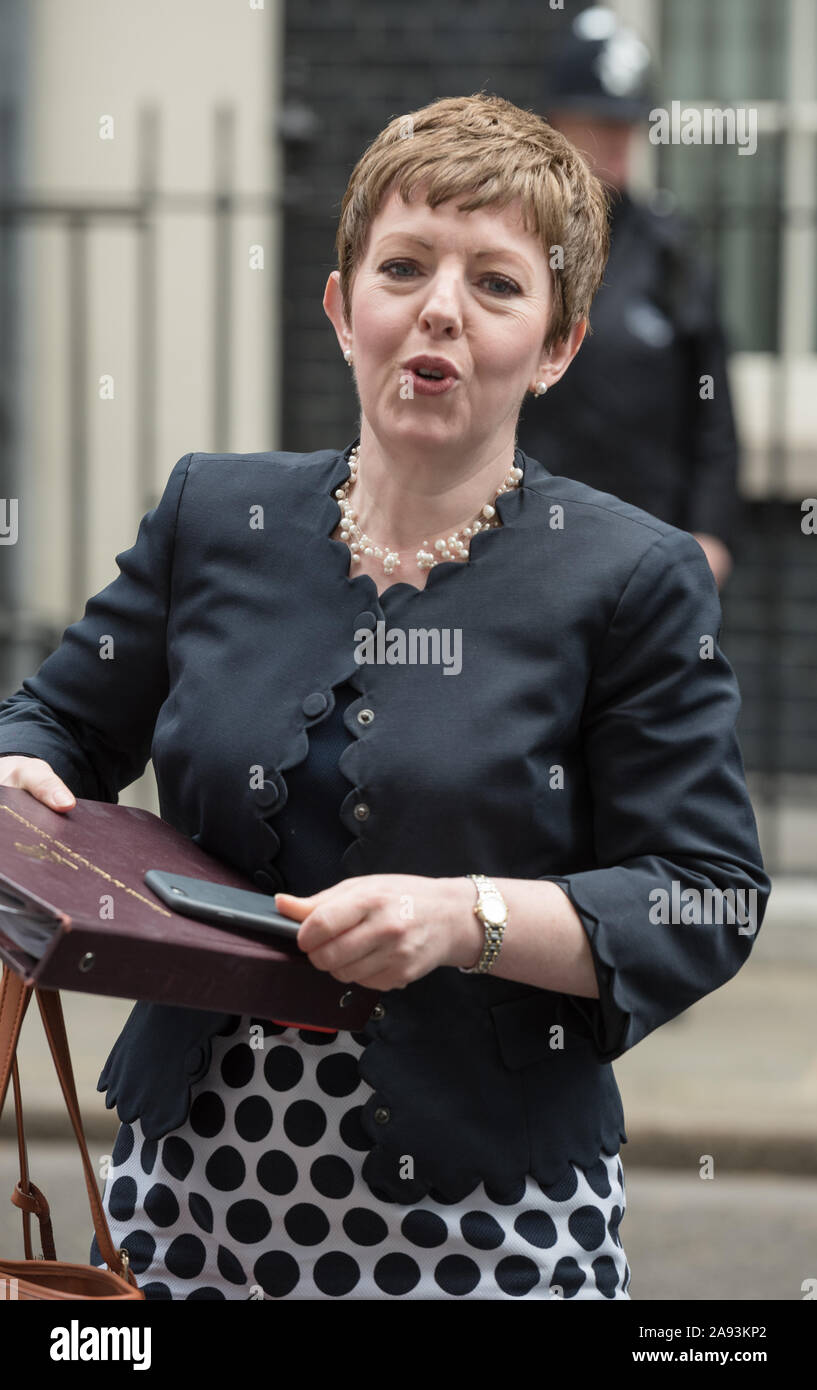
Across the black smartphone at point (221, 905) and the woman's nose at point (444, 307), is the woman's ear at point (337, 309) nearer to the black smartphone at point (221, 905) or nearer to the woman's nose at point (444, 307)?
the woman's nose at point (444, 307)

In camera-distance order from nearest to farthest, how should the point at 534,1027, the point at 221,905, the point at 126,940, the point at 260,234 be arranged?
the point at 126,940, the point at 221,905, the point at 534,1027, the point at 260,234

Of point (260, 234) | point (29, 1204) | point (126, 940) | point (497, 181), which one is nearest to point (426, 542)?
point (497, 181)

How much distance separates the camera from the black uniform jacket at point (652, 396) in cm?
560

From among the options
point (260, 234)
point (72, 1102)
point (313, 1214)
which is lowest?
point (313, 1214)

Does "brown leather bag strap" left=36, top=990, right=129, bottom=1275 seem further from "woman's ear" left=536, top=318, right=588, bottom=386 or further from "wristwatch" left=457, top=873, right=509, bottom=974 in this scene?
"woman's ear" left=536, top=318, right=588, bottom=386

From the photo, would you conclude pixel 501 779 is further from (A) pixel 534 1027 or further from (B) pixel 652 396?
(B) pixel 652 396

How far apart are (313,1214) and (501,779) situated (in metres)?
0.49

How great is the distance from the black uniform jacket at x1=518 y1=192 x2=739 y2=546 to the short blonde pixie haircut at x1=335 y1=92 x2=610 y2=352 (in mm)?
3339

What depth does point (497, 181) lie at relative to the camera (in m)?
2.02

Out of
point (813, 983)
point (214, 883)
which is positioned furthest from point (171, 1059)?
point (813, 983)

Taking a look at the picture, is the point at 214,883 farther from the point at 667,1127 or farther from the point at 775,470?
the point at 775,470

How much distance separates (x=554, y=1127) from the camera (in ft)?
6.68

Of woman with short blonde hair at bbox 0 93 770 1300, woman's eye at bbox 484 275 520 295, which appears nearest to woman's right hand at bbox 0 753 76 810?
woman with short blonde hair at bbox 0 93 770 1300

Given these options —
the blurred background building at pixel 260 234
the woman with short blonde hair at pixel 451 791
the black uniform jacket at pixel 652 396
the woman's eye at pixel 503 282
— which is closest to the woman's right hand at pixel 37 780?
the woman with short blonde hair at pixel 451 791
